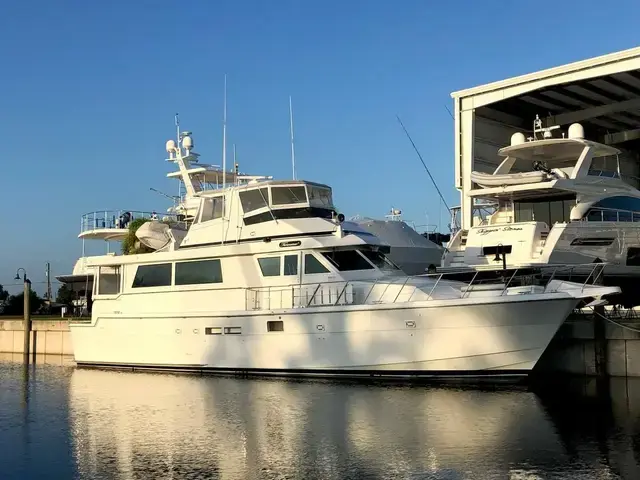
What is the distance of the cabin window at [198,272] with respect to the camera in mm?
17609

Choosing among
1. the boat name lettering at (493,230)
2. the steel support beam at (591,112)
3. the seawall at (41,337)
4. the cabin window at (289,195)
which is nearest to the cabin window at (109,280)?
the seawall at (41,337)

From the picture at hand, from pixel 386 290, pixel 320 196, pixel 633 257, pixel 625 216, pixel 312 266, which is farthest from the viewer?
pixel 625 216

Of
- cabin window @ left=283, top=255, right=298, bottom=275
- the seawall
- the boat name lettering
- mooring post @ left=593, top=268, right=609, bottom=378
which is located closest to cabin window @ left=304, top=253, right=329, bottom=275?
cabin window @ left=283, top=255, right=298, bottom=275

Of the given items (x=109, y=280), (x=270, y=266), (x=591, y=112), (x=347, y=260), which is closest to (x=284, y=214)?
(x=270, y=266)

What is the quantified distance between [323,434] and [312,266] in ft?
20.2

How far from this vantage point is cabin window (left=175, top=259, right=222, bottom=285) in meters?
17.6

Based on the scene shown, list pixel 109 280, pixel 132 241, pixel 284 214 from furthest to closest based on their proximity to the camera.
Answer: pixel 132 241 < pixel 109 280 < pixel 284 214

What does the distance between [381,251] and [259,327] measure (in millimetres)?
3750

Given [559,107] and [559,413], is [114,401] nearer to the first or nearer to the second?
[559,413]

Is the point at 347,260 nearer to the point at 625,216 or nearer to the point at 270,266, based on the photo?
the point at 270,266

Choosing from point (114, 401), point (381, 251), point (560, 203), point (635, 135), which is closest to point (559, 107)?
point (635, 135)

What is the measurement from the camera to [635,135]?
36906 millimetres

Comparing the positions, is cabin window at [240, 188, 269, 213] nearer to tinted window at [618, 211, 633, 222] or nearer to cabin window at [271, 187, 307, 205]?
cabin window at [271, 187, 307, 205]

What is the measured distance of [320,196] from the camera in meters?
18.5
